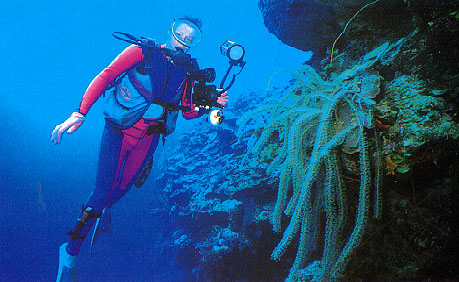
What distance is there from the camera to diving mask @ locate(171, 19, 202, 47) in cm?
336

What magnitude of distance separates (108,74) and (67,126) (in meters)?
0.88

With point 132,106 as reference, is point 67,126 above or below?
below

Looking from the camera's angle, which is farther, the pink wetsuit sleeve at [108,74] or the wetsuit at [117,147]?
the wetsuit at [117,147]

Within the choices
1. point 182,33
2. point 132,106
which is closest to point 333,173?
point 132,106

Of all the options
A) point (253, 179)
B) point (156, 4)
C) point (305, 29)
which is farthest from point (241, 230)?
point (156, 4)

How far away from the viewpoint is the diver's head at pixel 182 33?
11.0 feet

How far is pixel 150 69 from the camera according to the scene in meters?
2.87

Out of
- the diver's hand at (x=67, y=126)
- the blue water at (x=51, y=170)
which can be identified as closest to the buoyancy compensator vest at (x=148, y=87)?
the diver's hand at (x=67, y=126)

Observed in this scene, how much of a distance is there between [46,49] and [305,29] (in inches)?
3565

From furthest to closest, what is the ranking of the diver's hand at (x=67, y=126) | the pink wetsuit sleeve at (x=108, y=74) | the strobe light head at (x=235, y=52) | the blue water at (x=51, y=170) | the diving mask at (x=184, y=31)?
1. the blue water at (x=51, y=170)
2. the diving mask at (x=184, y=31)
3. the strobe light head at (x=235, y=52)
4. the pink wetsuit sleeve at (x=108, y=74)
5. the diver's hand at (x=67, y=126)

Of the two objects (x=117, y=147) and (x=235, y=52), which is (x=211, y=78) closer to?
(x=235, y=52)

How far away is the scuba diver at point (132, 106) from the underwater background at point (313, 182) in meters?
0.86

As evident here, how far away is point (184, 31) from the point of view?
133 inches

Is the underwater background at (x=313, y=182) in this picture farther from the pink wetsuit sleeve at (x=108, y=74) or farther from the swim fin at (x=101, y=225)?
the swim fin at (x=101, y=225)
